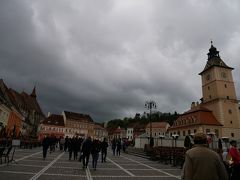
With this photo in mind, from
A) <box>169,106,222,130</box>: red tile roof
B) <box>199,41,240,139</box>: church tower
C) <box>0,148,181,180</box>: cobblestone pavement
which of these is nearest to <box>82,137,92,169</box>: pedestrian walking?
<box>0,148,181,180</box>: cobblestone pavement

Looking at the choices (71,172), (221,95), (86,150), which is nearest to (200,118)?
(221,95)

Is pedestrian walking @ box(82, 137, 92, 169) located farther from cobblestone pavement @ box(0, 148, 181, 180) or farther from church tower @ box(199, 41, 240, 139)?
church tower @ box(199, 41, 240, 139)

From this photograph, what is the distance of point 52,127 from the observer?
3408 inches

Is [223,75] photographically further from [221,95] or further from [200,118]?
[200,118]

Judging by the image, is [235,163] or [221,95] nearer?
[235,163]

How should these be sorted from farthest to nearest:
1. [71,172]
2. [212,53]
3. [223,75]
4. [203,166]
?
[212,53]
[223,75]
[71,172]
[203,166]

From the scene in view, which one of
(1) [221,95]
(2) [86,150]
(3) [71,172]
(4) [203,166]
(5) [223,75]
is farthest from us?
(5) [223,75]

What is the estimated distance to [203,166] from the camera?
3.29m

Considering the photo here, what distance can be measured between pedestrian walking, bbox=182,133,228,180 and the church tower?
185 ft

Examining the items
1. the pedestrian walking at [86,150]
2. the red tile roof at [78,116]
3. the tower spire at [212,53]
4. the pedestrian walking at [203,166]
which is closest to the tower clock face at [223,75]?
the tower spire at [212,53]

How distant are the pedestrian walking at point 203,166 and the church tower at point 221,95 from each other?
56277mm

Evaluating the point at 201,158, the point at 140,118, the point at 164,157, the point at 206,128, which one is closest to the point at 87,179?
the point at 201,158

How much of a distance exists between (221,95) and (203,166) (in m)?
58.7

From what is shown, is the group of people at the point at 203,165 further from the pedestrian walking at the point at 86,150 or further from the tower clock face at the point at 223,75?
the tower clock face at the point at 223,75
